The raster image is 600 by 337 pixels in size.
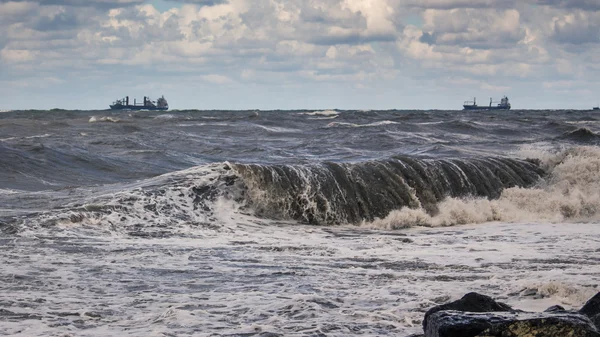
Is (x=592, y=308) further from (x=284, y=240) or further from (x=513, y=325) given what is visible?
(x=284, y=240)

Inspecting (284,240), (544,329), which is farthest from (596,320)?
(284,240)

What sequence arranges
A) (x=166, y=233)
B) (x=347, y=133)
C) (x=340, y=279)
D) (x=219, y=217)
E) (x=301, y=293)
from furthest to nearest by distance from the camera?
(x=347, y=133)
(x=219, y=217)
(x=166, y=233)
(x=340, y=279)
(x=301, y=293)

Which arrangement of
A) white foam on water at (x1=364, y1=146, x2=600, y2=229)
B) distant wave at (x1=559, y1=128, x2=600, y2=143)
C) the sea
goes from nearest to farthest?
the sea
white foam on water at (x1=364, y1=146, x2=600, y2=229)
distant wave at (x1=559, y1=128, x2=600, y2=143)

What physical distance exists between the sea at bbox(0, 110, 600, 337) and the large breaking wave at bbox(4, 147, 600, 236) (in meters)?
0.04

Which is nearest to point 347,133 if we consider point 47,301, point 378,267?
point 378,267

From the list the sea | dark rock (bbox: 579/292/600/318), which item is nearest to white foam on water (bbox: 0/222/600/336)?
the sea

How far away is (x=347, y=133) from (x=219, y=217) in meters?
25.7

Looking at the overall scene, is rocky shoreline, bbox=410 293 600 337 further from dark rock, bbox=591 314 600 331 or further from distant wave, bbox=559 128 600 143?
distant wave, bbox=559 128 600 143

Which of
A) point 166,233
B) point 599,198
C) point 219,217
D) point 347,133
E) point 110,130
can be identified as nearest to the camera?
point 166,233

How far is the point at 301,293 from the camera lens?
30.1 feet

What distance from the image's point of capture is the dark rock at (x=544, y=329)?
5.58m

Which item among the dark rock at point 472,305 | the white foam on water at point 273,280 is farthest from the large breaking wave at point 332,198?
the dark rock at point 472,305

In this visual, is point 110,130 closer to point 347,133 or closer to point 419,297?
point 347,133

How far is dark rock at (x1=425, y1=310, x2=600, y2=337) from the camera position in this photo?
18.4 ft
